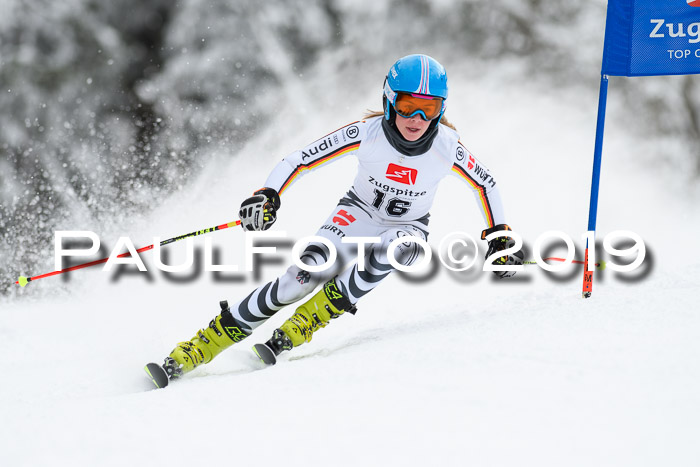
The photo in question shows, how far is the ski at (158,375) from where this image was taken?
2873mm

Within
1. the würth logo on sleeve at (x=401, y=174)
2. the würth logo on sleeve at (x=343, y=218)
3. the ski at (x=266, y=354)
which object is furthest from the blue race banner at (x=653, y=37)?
the ski at (x=266, y=354)

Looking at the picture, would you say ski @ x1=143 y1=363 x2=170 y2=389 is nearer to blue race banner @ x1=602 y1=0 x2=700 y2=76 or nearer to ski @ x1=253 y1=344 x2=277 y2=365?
ski @ x1=253 y1=344 x2=277 y2=365

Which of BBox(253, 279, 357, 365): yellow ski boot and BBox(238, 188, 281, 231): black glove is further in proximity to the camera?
BBox(253, 279, 357, 365): yellow ski boot

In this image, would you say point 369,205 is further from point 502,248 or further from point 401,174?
point 502,248

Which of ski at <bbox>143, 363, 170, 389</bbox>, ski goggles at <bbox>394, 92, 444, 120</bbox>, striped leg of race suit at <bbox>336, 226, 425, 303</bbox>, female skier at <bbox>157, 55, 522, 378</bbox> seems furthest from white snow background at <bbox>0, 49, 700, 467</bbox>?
ski goggles at <bbox>394, 92, 444, 120</bbox>

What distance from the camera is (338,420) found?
190 cm

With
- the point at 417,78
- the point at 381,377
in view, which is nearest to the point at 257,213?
the point at 417,78

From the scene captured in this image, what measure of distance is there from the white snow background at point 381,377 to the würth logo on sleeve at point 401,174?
764 mm

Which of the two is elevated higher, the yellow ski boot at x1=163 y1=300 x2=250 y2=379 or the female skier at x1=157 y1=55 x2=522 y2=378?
the female skier at x1=157 y1=55 x2=522 y2=378

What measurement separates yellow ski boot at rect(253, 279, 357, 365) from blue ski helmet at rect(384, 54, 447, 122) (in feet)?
3.33

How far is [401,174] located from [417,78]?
0.51 metres

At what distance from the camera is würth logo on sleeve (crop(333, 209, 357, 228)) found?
10.9 ft

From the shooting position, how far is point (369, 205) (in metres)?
3.36

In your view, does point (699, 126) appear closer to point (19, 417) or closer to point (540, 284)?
point (540, 284)
